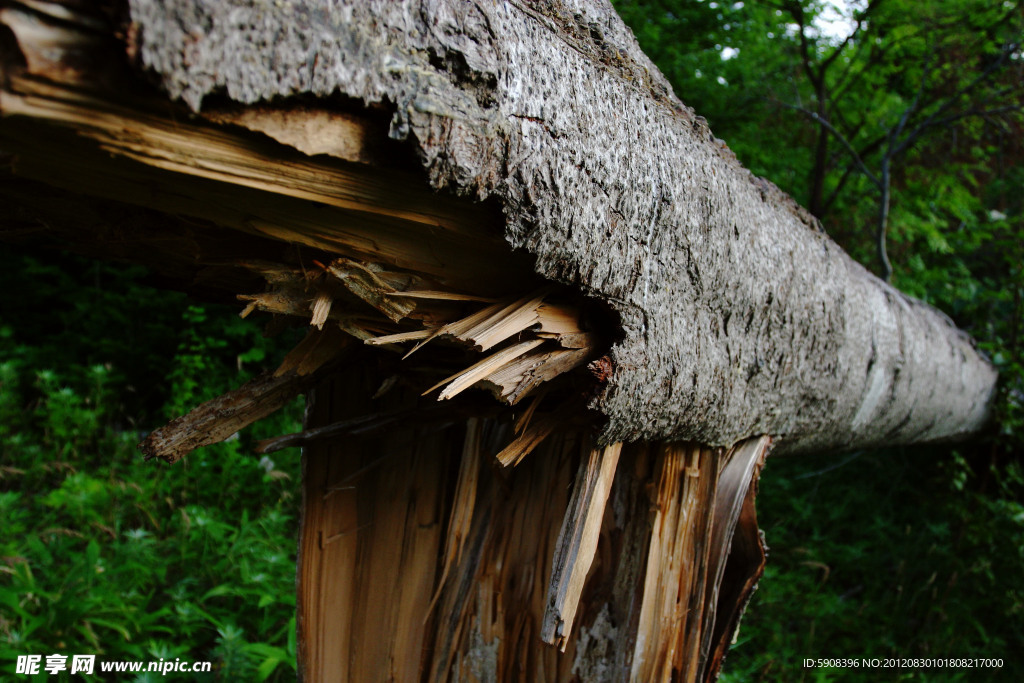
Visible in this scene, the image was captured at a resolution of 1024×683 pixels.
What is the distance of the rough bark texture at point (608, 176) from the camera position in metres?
0.66

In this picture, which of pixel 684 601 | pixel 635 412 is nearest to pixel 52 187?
pixel 635 412

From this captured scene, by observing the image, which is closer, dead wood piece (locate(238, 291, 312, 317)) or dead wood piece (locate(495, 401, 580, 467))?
dead wood piece (locate(238, 291, 312, 317))

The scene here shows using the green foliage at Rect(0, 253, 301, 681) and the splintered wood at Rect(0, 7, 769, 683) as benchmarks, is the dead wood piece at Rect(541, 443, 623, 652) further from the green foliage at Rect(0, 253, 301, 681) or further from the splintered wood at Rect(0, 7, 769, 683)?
the green foliage at Rect(0, 253, 301, 681)

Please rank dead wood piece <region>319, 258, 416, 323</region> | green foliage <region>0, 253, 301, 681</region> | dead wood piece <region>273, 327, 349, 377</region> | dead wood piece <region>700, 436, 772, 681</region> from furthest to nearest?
green foliage <region>0, 253, 301, 681</region>, dead wood piece <region>700, 436, 772, 681</region>, dead wood piece <region>273, 327, 349, 377</region>, dead wood piece <region>319, 258, 416, 323</region>

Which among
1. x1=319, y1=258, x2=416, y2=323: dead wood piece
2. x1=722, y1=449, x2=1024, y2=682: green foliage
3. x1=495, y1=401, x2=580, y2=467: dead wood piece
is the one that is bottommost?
x1=722, y1=449, x2=1024, y2=682: green foliage

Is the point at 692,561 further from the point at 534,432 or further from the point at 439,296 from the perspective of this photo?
the point at 439,296

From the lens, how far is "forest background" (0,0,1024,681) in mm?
2404

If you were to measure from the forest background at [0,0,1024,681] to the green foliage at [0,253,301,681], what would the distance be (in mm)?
13

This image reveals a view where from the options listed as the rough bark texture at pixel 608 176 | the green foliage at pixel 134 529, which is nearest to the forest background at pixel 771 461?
the green foliage at pixel 134 529

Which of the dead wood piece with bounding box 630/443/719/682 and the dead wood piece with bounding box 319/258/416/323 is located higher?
the dead wood piece with bounding box 319/258/416/323

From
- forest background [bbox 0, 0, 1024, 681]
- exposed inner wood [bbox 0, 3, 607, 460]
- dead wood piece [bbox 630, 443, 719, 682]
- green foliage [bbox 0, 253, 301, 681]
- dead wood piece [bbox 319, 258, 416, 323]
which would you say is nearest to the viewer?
exposed inner wood [bbox 0, 3, 607, 460]

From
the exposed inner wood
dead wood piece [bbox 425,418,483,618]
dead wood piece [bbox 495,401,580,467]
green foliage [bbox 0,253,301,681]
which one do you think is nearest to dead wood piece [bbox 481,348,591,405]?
the exposed inner wood

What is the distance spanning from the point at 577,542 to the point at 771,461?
4.00m

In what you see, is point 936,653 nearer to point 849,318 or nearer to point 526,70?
point 849,318
